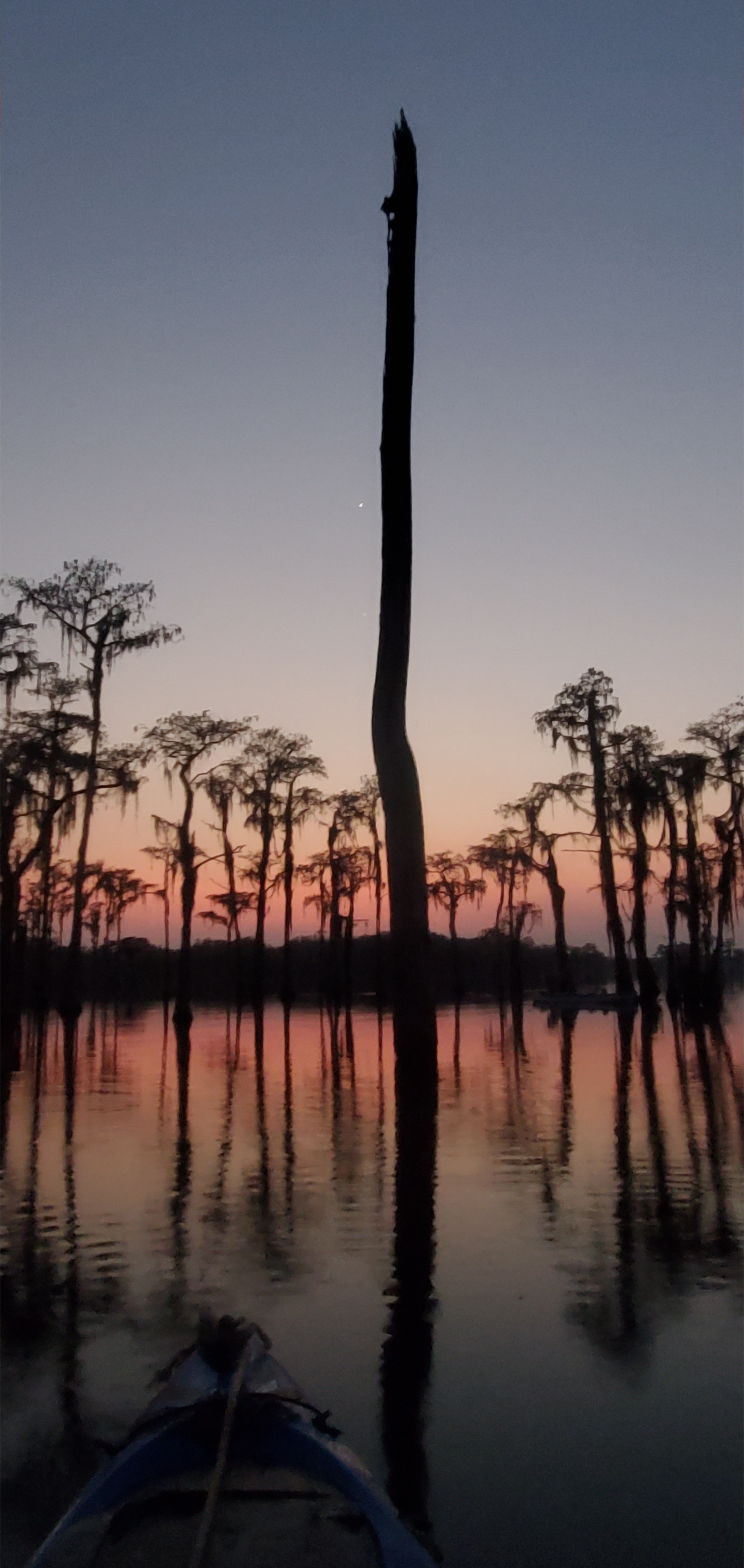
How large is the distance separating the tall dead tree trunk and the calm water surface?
1404mm

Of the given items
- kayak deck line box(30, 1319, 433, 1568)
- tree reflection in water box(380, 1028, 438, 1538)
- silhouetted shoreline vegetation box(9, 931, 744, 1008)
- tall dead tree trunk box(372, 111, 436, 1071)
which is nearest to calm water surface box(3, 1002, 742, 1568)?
tree reflection in water box(380, 1028, 438, 1538)

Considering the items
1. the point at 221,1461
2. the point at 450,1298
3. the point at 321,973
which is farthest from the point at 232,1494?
the point at 321,973

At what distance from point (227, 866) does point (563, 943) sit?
13.3 meters

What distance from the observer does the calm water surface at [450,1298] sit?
3396 mm

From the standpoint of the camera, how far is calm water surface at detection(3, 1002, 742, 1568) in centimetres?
340

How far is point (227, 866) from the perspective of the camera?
41.9 metres

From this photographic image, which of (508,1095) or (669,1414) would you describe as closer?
(669,1414)

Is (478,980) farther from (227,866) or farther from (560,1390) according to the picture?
(560,1390)

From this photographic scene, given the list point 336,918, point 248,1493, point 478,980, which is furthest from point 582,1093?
point 478,980

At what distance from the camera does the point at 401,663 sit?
10898 mm

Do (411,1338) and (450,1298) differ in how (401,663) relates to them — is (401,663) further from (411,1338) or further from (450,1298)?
(411,1338)

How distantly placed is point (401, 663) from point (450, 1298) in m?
6.76

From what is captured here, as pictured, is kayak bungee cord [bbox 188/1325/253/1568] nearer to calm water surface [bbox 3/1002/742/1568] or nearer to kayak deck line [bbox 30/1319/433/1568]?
kayak deck line [bbox 30/1319/433/1568]

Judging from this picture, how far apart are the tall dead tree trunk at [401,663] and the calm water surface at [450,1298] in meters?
1.40
